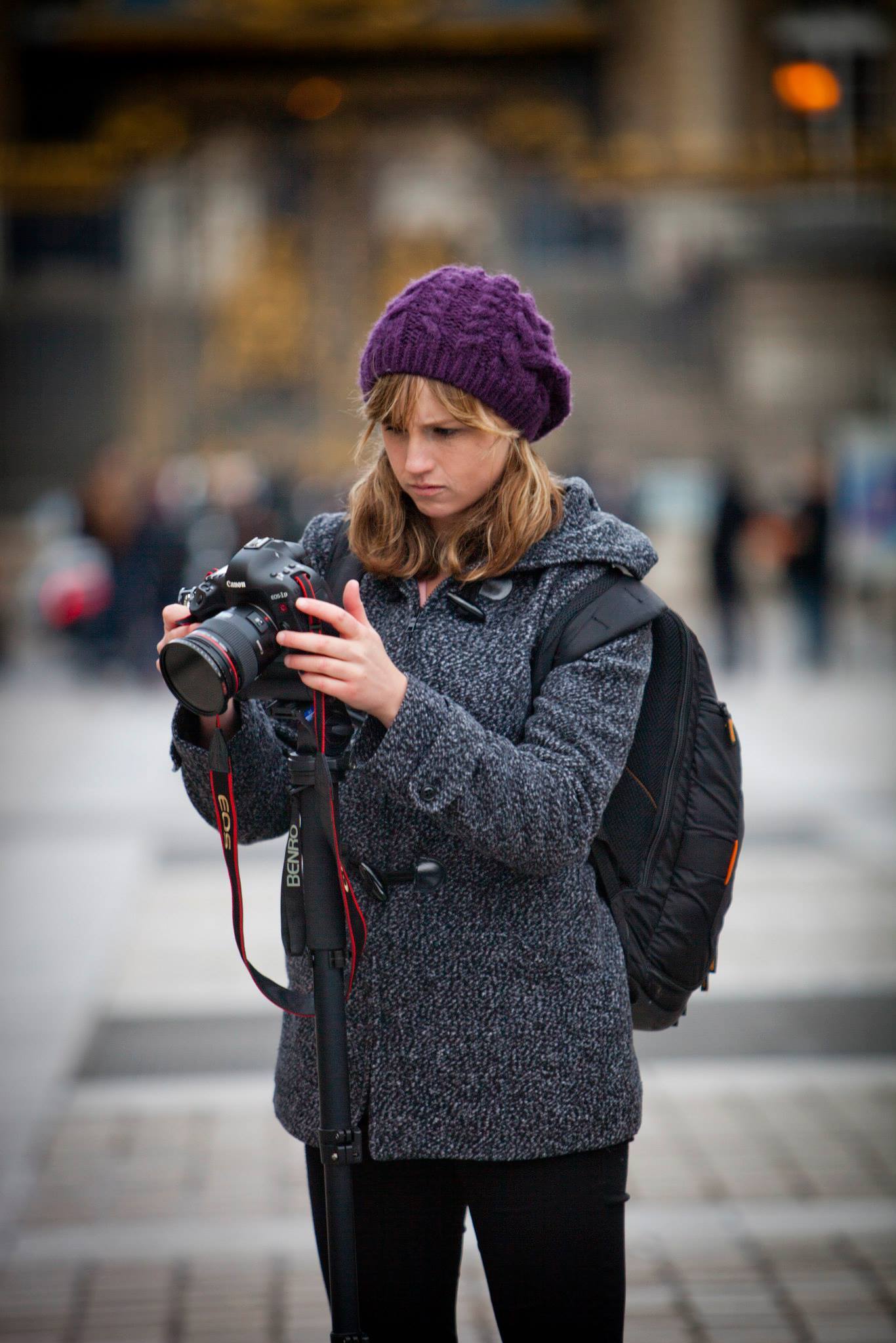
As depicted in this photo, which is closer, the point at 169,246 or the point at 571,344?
the point at 571,344

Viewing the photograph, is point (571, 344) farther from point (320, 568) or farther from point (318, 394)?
point (320, 568)

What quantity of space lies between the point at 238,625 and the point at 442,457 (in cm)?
37

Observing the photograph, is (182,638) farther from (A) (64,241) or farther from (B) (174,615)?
(A) (64,241)

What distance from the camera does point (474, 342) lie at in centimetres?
180

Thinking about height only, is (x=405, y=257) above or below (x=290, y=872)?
above

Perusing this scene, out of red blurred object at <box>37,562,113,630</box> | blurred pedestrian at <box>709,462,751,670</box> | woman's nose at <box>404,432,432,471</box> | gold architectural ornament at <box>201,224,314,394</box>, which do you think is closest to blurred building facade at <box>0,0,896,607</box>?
gold architectural ornament at <box>201,224,314,394</box>

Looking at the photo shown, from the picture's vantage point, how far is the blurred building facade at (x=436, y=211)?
29062 mm

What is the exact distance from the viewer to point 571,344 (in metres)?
29.9

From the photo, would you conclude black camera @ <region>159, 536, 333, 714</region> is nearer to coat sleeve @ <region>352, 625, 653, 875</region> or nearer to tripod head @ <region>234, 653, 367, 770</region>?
tripod head @ <region>234, 653, 367, 770</region>

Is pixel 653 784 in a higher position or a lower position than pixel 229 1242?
higher

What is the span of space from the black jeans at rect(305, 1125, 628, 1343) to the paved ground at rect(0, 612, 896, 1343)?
1297 mm

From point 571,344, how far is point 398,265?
13.8ft

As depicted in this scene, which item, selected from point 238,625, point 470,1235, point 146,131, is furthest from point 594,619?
point 146,131

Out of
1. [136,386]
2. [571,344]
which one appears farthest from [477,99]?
[136,386]
